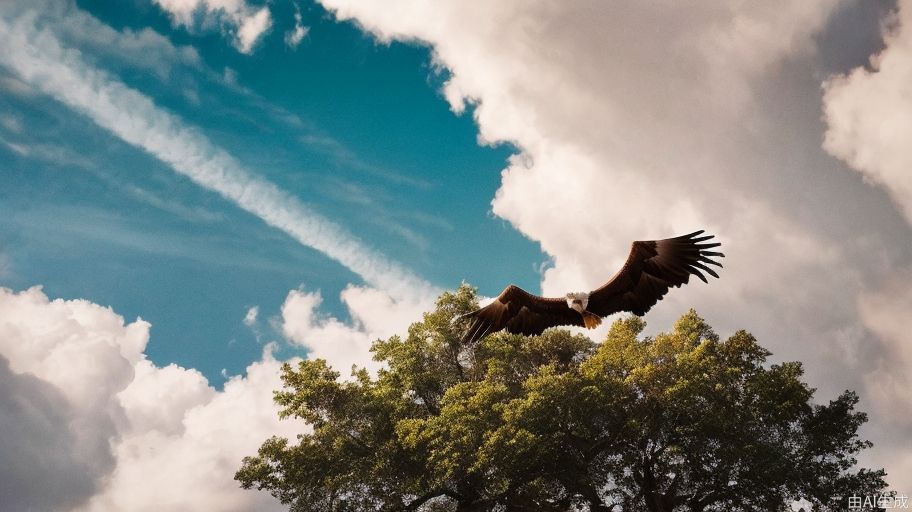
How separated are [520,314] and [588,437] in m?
11.5

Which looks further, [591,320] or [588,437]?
Answer: [588,437]

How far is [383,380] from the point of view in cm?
2566

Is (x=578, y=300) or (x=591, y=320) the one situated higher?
(x=578, y=300)

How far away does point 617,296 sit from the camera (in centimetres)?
1309

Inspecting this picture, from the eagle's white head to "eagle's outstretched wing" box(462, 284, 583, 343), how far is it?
1.55 ft

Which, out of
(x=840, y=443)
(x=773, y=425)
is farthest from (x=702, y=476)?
(x=840, y=443)

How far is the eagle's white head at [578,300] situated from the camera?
12828mm

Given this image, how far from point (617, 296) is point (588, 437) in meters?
11.9

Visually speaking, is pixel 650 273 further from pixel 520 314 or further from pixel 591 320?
pixel 520 314

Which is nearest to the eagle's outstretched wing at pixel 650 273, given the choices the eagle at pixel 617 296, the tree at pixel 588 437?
the eagle at pixel 617 296

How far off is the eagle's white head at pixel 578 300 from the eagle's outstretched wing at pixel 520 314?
1.55 feet

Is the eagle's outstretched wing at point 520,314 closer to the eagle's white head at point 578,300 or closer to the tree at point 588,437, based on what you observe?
the eagle's white head at point 578,300

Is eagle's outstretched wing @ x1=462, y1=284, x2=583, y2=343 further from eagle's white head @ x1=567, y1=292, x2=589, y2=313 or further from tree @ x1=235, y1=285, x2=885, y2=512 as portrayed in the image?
tree @ x1=235, y1=285, x2=885, y2=512

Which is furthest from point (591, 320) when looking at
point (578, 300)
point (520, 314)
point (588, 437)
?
point (588, 437)
